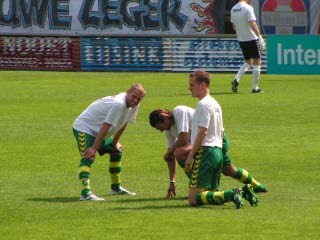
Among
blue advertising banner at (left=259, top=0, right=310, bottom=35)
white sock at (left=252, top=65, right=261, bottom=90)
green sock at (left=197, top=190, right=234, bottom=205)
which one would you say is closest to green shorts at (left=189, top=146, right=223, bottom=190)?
green sock at (left=197, top=190, right=234, bottom=205)

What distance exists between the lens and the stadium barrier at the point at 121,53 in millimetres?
35844

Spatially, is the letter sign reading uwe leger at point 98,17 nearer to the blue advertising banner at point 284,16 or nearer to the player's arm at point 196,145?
the blue advertising banner at point 284,16

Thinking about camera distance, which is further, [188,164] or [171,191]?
[171,191]

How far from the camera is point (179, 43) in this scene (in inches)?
1452

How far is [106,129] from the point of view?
13320 mm

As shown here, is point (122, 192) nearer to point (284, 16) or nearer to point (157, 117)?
point (157, 117)

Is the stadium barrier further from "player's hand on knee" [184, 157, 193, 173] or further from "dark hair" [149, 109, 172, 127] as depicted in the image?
"player's hand on knee" [184, 157, 193, 173]

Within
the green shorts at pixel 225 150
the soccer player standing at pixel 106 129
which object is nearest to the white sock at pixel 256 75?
the soccer player standing at pixel 106 129

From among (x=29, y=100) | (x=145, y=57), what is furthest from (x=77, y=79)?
(x=29, y=100)

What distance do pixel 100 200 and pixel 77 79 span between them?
20.2 meters

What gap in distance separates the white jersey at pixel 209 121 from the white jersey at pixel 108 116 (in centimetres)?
102

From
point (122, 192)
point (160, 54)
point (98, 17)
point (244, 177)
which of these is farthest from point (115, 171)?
point (98, 17)

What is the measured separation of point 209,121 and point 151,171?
11.7 feet

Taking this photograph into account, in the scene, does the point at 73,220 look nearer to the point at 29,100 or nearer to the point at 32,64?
the point at 29,100
